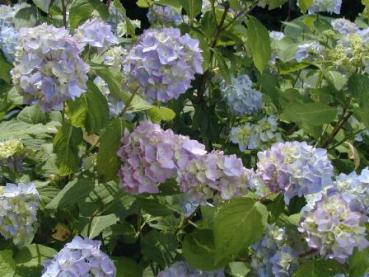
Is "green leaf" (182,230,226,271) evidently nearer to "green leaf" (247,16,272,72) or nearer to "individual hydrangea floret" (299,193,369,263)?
"individual hydrangea floret" (299,193,369,263)

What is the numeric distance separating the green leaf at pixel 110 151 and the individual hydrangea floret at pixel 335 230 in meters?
0.46

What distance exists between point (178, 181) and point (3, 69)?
0.72 metres

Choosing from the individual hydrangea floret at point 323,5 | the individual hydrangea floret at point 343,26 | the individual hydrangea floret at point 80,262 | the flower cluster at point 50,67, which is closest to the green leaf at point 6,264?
the individual hydrangea floret at point 80,262

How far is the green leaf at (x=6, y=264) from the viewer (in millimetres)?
1667

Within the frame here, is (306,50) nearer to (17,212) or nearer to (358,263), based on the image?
(358,263)

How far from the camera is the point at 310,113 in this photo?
6.89 ft

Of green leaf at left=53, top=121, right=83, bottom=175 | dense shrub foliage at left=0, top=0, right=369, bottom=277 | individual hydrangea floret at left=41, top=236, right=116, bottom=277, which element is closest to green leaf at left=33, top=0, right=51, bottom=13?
dense shrub foliage at left=0, top=0, right=369, bottom=277

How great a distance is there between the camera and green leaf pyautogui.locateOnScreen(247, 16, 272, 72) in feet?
7.24

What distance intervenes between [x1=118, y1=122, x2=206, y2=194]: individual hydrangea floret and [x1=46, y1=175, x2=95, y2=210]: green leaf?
129mm

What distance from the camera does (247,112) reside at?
8.39 feet

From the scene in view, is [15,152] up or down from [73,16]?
down

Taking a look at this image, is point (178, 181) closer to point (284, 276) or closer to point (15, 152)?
point (284, 276)

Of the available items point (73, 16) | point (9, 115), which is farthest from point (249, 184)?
point (9, 115)

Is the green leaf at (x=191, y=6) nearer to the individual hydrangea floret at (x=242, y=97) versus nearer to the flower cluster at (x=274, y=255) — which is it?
the individual hydrangea floret at (x=242, y=97)
